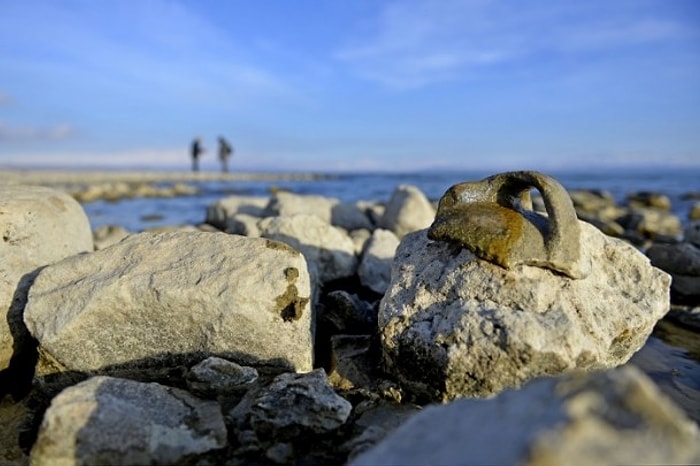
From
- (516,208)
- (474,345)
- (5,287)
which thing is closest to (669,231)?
(516,208)

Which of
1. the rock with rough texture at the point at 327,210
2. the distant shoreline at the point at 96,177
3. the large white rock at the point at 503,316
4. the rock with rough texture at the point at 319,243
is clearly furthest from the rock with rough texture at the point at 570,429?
the distant shoreline at the point at 96,177

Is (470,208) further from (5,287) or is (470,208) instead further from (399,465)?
(5,287)

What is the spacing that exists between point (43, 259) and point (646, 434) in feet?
14.6

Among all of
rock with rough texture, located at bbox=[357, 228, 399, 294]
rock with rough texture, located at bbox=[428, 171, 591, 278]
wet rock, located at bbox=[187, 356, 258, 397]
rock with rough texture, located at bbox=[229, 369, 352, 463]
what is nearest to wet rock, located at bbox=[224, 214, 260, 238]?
rock with rough texture, located at bbox=[357, 228, 399, 294]

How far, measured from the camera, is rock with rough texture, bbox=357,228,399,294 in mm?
6012

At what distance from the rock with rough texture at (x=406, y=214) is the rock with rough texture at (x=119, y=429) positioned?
6.74 m

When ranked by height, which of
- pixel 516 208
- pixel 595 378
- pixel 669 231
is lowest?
pixel 669 231

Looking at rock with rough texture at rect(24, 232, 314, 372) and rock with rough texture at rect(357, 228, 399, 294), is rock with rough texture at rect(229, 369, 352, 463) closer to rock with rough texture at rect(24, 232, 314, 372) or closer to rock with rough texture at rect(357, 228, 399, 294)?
rock with rough texture at rect(24, 232, 314, 372)

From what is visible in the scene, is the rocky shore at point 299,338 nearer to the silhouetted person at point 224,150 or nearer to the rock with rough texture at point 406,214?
the rock with rough texture at point 406,214

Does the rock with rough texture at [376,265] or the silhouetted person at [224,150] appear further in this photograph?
the silhouetted person at [224,150]

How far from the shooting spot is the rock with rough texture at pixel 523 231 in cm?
332

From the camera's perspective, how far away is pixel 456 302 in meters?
3.34

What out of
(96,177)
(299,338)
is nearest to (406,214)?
(299,338)

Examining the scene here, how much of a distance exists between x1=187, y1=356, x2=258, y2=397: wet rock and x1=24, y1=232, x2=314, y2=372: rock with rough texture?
0.22m
